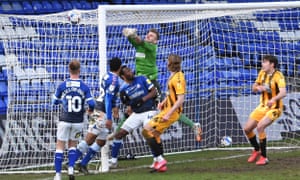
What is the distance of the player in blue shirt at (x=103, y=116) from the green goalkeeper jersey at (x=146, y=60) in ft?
2.96

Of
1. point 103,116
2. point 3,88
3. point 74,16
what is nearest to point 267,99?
point 103,116

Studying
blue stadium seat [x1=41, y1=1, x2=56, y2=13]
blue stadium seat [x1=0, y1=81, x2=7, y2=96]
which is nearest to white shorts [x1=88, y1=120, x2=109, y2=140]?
blue stadium seat [x1=0, y1=81, x2=7, y2=96]

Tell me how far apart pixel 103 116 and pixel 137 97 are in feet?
2.30

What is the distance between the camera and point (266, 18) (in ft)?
51.0

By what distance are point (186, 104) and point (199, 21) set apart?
5.55ft

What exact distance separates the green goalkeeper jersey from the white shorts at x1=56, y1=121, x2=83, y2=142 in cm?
199

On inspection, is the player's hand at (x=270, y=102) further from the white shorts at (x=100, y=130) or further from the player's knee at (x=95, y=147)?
the player's knee at (x=95, y=147)

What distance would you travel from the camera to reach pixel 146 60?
1201 centimetres

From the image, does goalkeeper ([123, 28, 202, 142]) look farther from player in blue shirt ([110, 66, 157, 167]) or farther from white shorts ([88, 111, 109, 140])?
white shorts ([88, 111, 109, 140])

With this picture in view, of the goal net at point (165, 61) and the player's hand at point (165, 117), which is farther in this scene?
the goal net at point (165, 61)

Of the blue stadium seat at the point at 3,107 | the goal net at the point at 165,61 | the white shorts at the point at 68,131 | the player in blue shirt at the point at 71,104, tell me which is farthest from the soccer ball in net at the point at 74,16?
the blue stadium seat at the point at 3,107

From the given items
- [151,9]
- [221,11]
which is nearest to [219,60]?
[221,11]

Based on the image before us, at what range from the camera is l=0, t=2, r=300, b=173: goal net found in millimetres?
12719

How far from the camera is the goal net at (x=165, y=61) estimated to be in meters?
12.7
